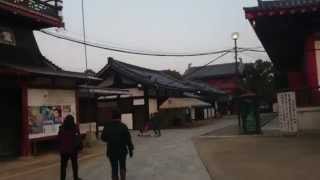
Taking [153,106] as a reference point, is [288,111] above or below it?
below

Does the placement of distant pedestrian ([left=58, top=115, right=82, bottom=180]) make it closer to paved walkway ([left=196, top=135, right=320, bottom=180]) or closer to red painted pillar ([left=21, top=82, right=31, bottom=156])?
paved walkway ([left=196, top=135, right=320, bottom=180])

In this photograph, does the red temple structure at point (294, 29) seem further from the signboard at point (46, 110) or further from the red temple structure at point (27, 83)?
the signboard at point (46, 110)

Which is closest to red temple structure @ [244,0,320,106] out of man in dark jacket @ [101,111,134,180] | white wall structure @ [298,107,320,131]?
white wall structure @ [298,107,320,131]

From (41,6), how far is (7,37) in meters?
2.11

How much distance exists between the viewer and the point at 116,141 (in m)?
10.6

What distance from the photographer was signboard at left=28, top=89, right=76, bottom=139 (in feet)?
67.6

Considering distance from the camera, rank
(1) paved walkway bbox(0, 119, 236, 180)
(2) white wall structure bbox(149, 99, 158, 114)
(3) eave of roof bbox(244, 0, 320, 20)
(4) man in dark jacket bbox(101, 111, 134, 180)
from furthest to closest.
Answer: (2) white wall structure bbox(149, 99, 158, 114)
(3) eave of roof bbox(244, 0, 320, 20)
(1) paved walkway bbox(0, 119, 236, 180)
(4) man in dark jacket bbox(101, 111, 134, 180)

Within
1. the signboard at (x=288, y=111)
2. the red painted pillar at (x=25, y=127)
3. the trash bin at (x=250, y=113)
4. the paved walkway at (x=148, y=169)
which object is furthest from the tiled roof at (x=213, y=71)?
the paved walkway at (x=148, y=169)

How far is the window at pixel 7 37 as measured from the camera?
20.9 metres

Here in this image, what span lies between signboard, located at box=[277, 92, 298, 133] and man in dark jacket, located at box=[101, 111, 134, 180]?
10.6 meters

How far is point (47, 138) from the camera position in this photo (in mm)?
21375

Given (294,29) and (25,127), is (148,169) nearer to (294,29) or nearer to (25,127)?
(294,29)

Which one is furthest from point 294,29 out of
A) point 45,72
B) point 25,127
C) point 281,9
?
point 25,127

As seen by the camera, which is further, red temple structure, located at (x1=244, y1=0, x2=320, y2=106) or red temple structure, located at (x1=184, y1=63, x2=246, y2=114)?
red temple structure, located at (x1=184, y1=63, x2=246, y2=114)
